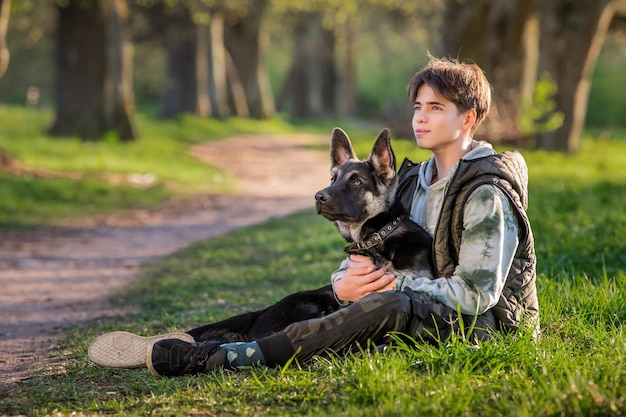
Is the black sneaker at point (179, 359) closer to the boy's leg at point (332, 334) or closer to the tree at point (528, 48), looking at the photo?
the boy's leg at point (332, 334)

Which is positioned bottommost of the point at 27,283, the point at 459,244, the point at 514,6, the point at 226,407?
the point at 27,283

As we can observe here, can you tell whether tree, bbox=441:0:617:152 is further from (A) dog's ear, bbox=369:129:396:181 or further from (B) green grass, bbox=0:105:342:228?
(A) dog's ear, bbox=369:129:396:181

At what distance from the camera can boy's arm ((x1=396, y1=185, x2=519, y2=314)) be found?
4.47m

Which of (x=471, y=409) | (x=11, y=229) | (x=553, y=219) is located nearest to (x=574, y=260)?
(x=553, y=219)

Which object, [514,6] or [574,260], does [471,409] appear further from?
[514,6]

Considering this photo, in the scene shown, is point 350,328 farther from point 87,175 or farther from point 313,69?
point 313,69

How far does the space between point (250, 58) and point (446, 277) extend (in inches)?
1375

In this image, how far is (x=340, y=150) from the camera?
5371mm

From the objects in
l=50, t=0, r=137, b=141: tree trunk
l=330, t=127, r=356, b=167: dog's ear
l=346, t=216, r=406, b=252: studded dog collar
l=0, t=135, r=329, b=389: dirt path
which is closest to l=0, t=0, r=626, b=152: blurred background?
l=50, t=0, r=137, b=141: tree trunk

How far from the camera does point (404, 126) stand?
2364 cm

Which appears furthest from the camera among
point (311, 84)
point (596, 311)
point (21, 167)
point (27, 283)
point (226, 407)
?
point (311, 84)

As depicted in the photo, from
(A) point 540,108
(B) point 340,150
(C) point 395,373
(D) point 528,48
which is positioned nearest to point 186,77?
(D) point 528,48

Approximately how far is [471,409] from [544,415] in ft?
1.06

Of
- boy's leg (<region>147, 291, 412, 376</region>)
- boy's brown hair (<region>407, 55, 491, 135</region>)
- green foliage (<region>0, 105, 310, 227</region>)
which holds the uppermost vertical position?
boy's brown hair (<region>407, 55, 491, 135</region>)
